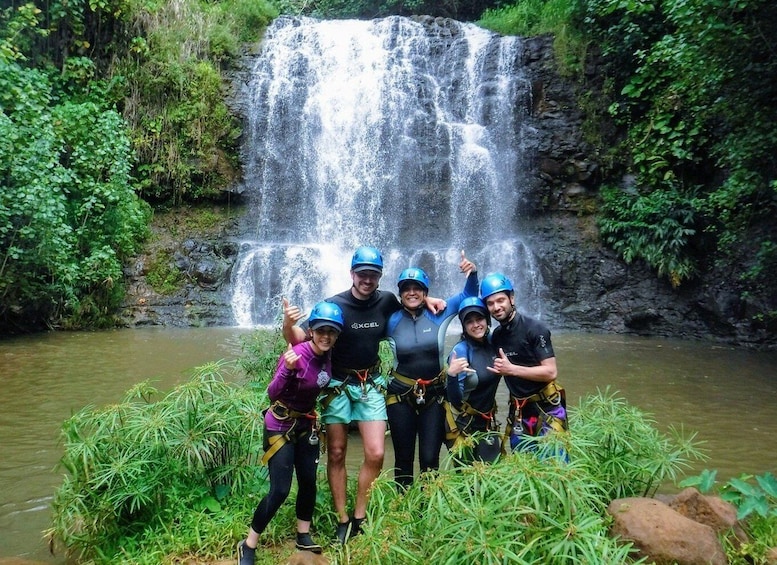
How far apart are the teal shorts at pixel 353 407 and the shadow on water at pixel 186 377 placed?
1705 mm

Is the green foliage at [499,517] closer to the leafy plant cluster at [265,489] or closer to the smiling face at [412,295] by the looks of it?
the leafy plant cluster at [265,489]

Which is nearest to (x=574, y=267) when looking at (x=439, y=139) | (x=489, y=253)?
(x=489, y=253)

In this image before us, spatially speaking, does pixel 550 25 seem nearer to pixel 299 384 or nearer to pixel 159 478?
pixel 299 384

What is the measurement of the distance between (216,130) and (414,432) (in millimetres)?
14181

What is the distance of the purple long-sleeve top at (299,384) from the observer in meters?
3.24

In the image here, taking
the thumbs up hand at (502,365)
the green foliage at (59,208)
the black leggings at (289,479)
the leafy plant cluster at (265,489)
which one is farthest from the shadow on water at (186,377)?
the thumbs up hand at (502,365)

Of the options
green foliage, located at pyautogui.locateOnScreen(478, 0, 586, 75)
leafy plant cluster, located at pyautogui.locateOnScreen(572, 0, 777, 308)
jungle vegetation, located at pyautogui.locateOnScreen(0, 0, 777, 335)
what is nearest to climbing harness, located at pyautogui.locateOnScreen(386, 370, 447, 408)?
jungle vegetation, located at pyautogui.locateOnScreen(0, 0, 777, 335)

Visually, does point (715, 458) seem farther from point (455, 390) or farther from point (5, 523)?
point (5, 523)

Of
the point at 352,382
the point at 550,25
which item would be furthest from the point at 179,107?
the point at 352,382

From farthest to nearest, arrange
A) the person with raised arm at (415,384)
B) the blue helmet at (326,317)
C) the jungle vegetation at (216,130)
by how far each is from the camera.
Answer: the jungle vegetation at (216,130) → the person with raised arm at (415,384) → the blue helmet at (326,317)

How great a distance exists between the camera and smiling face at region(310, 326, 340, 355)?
3.29 metres

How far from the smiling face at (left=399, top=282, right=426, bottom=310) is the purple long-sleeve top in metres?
0.71

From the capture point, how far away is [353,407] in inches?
141

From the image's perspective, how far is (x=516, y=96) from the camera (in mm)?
16156
